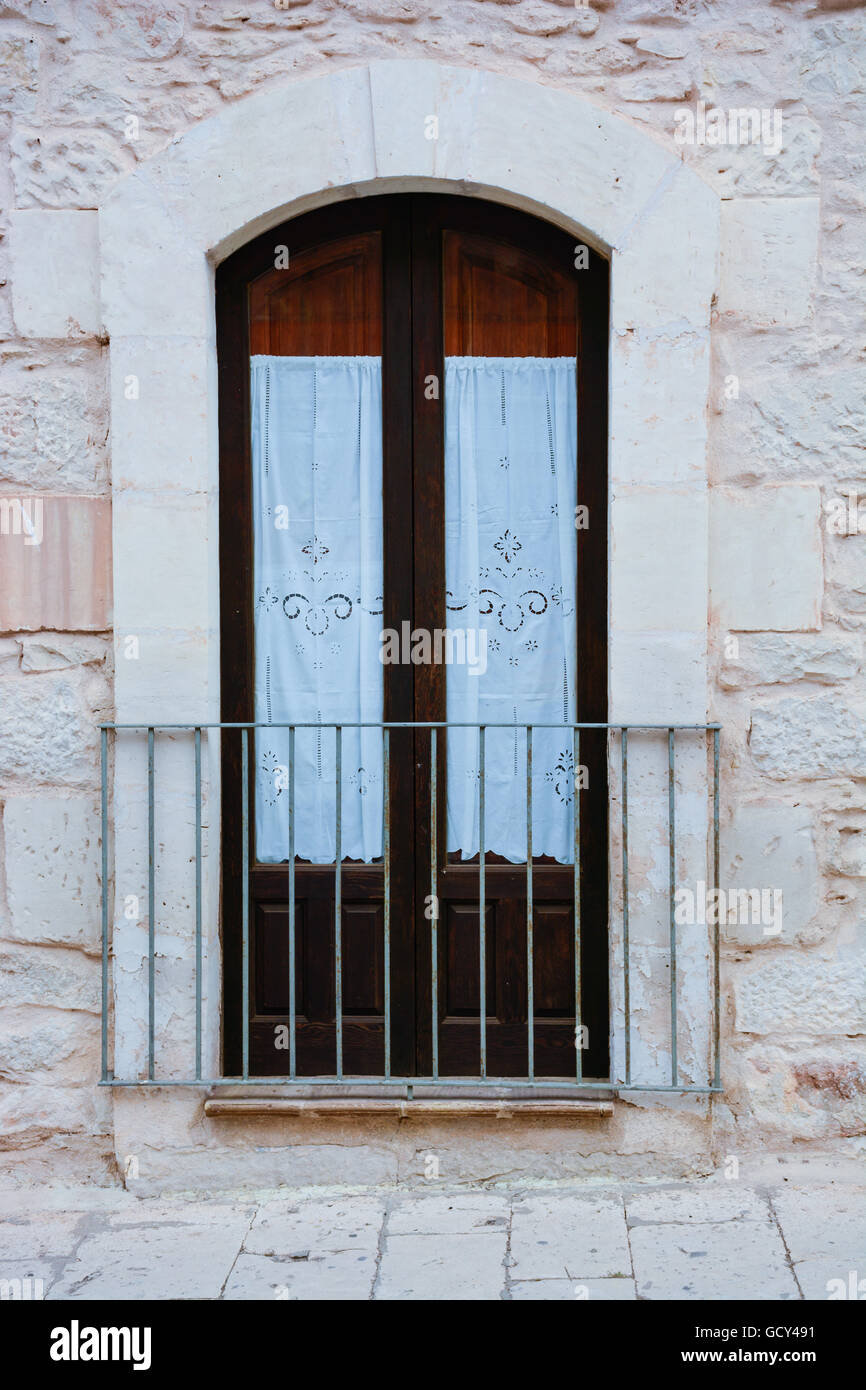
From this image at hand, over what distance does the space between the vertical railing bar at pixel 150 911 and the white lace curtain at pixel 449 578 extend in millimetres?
363

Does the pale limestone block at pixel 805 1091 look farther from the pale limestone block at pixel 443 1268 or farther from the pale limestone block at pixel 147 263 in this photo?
the pale limestone block at pixel 147 263

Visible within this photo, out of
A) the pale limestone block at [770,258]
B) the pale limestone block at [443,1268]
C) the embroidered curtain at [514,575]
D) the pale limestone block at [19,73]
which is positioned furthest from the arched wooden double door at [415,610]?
the pale limestone block at [19,73]

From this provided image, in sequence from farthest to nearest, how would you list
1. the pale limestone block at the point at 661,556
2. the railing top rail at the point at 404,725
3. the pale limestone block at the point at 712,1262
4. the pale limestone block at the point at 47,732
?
1. the pale limestone block at the point at 47,732
2. the pale limestone block at the point at 661,556
3. the railing top rail at the point at 404,725
4. the pale limestone block at the point at 712,1262

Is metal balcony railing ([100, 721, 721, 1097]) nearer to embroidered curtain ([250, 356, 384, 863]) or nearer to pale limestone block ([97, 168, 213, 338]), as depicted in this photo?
embroidered curtain ([250, 356, 384, 863])

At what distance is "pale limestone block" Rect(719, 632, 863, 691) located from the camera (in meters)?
3.46

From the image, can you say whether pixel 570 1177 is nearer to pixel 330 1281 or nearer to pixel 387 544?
pixel 330 1281

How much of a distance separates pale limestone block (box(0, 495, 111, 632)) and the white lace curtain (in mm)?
474

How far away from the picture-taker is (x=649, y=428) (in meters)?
3.42

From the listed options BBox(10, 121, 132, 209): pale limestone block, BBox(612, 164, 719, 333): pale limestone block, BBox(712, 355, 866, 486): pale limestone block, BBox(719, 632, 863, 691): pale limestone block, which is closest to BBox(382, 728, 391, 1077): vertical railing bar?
BBox(719, 632, 863, 691): pale limestone block

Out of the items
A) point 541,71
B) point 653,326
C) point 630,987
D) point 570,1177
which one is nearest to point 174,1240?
point 570,1177

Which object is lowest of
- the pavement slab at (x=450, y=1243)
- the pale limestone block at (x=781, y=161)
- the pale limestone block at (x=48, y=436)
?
the pavement slab at (x=450, y=1243)

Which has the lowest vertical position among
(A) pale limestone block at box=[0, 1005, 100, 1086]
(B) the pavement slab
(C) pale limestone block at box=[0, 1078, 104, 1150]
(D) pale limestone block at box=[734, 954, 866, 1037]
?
(B) the pavement slab

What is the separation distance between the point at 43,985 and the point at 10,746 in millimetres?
718

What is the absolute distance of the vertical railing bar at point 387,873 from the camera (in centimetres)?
342
